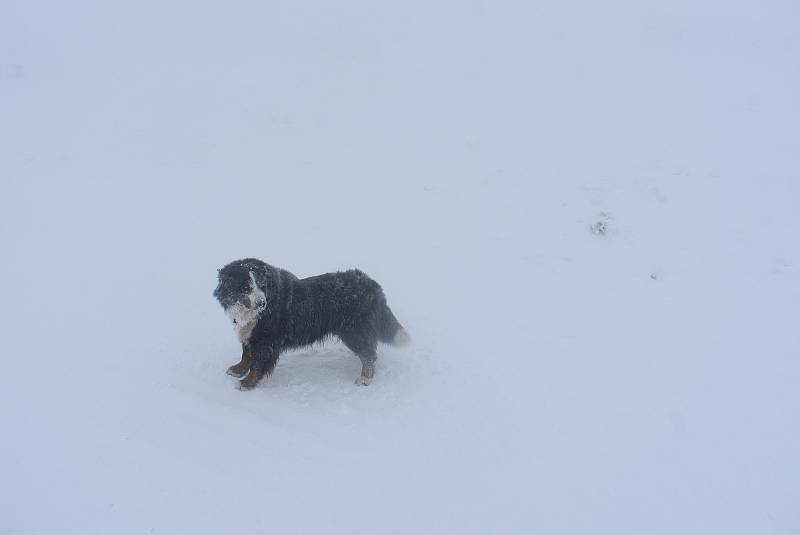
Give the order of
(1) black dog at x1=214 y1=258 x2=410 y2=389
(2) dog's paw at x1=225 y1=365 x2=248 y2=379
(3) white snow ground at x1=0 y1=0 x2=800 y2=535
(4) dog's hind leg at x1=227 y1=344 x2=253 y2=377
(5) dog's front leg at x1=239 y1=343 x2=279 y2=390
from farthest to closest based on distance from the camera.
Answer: (2) dog's paw at x1=225 y1=365 x2=248 y2=379 → (4) dog's hind leg at x1=227 y1=344 x2=253 y2=377 → (5) dog's front leg at x1=239 y1=343 x2=279 y2=390 → (1) black dog at x1=214 y1=258 x2=410 y2=389 → (3) white snow ground at x1=0 y1=0 x2=800 y2=535

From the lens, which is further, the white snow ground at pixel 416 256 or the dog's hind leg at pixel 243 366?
the dog's hind leg at pixel 243 366

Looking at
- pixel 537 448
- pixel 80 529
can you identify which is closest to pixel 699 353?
pixel 537 448

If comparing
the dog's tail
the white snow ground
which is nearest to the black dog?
the dog's tail

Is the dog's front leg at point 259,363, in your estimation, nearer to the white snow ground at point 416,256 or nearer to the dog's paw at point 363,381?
the white snow ground at point 416,256

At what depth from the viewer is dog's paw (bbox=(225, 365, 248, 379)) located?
7.54 m

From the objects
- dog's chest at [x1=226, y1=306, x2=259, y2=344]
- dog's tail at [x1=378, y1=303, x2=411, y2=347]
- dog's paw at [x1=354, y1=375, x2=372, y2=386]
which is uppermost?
dog's chest at [x1=226, y1=306, x2=259, y2=344]

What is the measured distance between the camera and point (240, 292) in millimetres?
6852

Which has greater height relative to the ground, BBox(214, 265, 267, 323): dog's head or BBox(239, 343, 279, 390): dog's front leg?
BBox(214, 265, 267, 323): dog's head

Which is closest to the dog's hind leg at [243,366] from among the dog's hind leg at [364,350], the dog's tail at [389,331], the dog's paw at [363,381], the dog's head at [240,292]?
the dog's head at [240,292]

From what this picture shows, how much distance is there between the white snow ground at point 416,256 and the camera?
234 inches

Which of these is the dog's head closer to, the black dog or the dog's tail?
the black dog

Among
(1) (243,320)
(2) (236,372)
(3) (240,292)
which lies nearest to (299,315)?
(1) (243,320)

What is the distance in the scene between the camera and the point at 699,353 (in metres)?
8.34

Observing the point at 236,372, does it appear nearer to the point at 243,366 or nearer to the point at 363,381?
the point at 243,366
